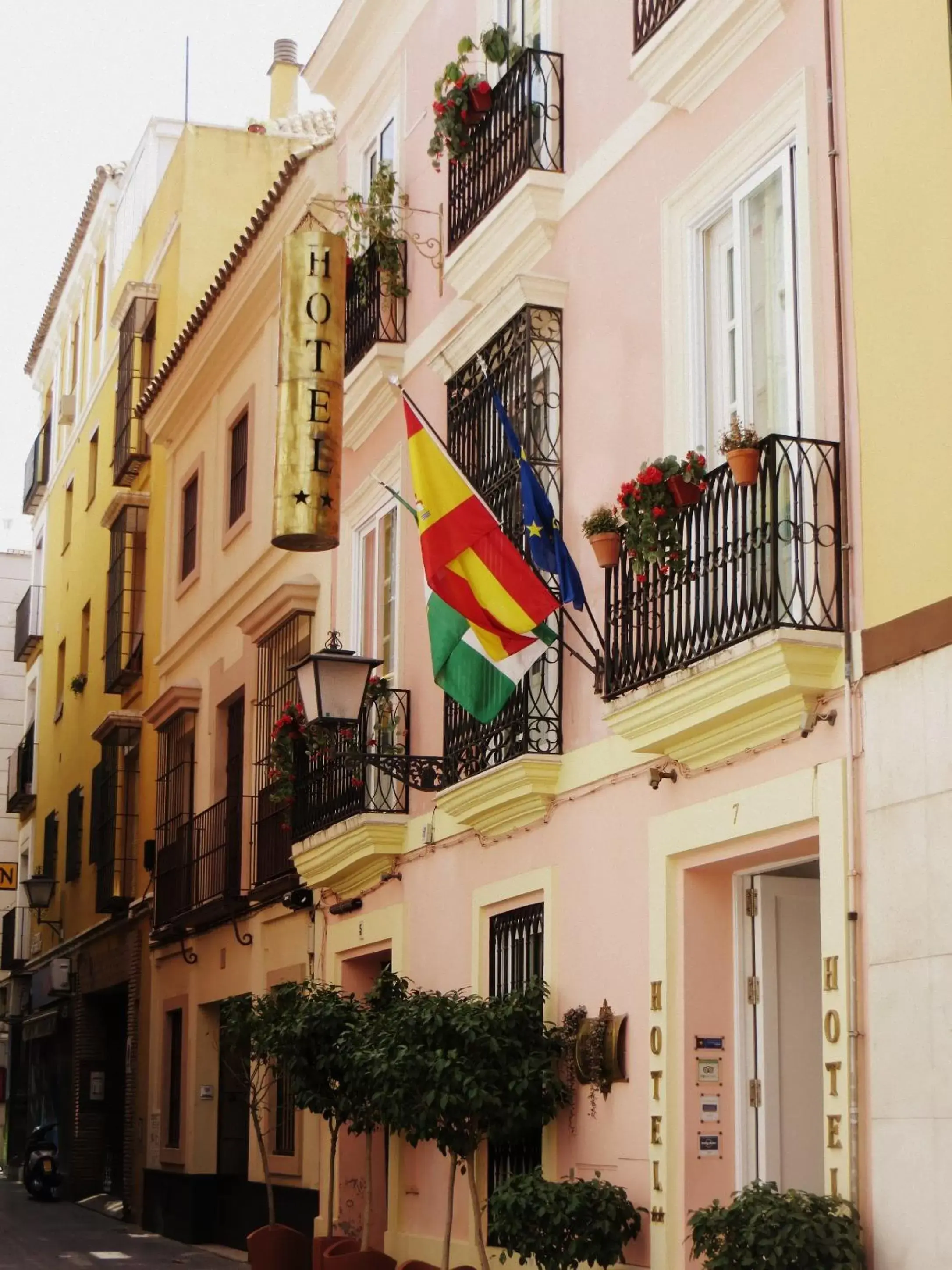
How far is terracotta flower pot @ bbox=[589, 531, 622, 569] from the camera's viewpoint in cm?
1019

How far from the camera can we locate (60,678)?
32.4 metres

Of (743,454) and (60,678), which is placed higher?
(60,678)

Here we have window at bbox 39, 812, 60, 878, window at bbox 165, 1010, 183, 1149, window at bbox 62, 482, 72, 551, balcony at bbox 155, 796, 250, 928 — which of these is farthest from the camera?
window at bbox 62, 482, 72, 551

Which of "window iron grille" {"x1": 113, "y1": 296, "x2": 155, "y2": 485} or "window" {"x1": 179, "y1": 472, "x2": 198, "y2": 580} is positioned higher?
"window iron grille" {"x1": 113, "y1": 296, "x2": 155, "y2": 485}

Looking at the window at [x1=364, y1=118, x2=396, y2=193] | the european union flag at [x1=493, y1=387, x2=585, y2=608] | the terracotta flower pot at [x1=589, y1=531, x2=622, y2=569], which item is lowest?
the terracotta flower pot at [x1=589, y1=531, x2=622, y2=569]

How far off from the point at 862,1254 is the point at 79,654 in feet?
78.5

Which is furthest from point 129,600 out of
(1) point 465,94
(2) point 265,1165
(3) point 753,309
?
Answer: (3) point 753,309

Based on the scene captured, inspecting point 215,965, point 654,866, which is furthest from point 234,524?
point 654,866

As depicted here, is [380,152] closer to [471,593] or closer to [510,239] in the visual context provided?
[510,239]

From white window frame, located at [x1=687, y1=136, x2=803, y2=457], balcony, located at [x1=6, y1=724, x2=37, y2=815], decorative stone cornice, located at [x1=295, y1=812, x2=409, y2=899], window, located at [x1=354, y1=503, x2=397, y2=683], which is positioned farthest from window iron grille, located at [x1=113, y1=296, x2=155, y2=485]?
→ white window frame, located at [x1=687, y1=136, x2=803, y2=457]

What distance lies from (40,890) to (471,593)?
784 inches

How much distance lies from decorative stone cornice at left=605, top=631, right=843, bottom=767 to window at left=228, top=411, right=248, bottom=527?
10.6m

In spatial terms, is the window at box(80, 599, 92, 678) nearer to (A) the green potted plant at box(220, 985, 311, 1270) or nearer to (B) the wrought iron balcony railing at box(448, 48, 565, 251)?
(A) the green potted plant at box(220, 985, 311, 1270)

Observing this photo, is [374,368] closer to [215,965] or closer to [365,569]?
[365,569]
